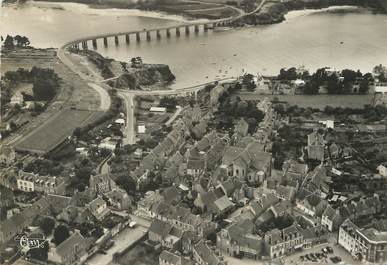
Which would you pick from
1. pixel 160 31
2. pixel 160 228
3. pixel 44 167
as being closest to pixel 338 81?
pixel 44 167

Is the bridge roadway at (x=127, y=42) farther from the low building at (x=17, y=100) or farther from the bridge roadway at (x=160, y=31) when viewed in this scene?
the low building at (x=17, y=100)

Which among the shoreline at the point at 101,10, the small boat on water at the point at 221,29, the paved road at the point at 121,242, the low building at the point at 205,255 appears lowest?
the paved road at the point at 121,242

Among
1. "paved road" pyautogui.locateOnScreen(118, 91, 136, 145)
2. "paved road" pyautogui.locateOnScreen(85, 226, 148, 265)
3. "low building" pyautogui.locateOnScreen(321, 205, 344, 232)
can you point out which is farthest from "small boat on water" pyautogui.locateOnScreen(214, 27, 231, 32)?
"paved road" pyautogui.locateOnScreen(85, 226, 148, 265)

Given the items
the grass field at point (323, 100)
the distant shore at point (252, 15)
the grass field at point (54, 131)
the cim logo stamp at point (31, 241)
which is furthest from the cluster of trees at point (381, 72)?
the cim logo stamp at point (31, 241)

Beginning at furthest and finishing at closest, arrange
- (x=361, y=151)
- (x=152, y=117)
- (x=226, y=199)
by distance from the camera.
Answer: (x=152, y=117) → (x=361, y=151) → (x=226, y=199)

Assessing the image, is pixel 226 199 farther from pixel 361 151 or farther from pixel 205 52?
pixel 205 52

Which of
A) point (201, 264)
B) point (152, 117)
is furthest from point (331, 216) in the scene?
point (152, 117)
